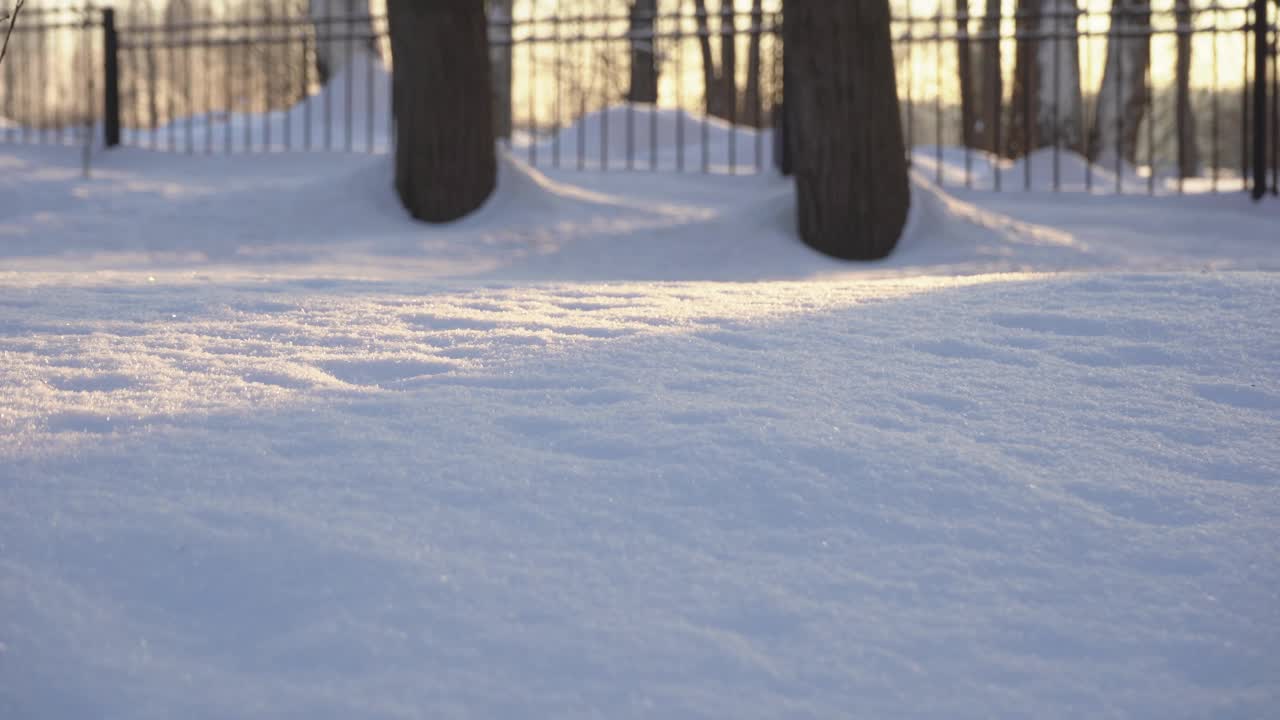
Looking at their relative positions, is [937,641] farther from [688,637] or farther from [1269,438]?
[1269,438]

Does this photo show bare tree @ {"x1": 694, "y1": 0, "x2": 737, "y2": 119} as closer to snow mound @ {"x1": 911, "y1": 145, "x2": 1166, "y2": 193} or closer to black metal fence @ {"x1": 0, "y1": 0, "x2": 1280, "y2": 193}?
black metal fence @ {"x1": 0, "y1": 0, "x2": 1280, "y2": 193}

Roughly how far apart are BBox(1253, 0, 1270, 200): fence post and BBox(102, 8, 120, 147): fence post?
972 centimetres

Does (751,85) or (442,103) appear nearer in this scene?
(442,103)

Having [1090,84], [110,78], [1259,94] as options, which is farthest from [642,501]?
[110,78]

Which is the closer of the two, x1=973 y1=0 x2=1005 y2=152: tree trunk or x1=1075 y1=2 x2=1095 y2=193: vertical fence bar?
x1=1075 y1=2 x2=1095 y2=193: vertical fence bar

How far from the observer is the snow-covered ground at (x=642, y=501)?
6.40 feet

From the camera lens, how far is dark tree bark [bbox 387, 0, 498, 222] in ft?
25.9

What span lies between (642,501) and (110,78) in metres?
10.7

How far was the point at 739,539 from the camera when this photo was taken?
92.4 inches

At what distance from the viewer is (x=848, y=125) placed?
6.86m

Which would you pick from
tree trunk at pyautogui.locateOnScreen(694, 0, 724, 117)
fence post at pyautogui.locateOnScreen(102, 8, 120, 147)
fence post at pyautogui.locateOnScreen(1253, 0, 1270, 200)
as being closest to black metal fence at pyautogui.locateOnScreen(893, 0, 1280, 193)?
fence post at pyautogui.locateOnScreen(1253, 0, 1270, 200)

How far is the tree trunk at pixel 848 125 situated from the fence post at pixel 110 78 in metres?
7.29

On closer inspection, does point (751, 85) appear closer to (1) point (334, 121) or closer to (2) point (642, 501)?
(1) point (334, 121)

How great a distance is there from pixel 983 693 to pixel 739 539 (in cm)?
57
